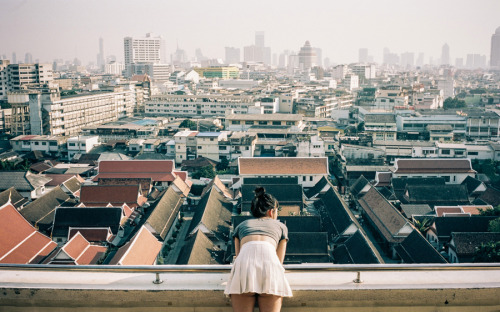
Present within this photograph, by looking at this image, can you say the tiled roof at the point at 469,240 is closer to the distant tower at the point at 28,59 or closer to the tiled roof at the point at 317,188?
the tiled roof at the point at 317,188

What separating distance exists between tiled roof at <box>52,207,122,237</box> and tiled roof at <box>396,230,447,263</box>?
594 centimetres

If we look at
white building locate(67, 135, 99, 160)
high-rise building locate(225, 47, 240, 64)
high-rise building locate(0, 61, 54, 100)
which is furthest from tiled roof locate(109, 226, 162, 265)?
high-rise building locate(225, 47, 240, 64)

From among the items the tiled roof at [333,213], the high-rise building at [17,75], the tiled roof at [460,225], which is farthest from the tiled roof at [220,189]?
the high-rise building at [17,75]

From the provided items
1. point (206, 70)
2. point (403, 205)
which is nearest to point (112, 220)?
point (403, 205)

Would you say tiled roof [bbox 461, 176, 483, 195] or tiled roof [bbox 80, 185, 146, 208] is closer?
tiled roof [bbox 80, 185, 146, 208]

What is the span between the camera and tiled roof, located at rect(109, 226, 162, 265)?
7707 millimetres

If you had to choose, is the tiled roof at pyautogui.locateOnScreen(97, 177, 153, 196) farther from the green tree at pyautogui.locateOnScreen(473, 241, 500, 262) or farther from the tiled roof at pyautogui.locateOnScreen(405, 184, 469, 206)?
the green tree at pyautogui.locateOnScreen(473, 241, 500, 262)

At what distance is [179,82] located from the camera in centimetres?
4750

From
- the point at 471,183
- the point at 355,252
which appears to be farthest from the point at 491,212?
the point at 355,252

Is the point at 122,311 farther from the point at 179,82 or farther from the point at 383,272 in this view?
the point at 179,82

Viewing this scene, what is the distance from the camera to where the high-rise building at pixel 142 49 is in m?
64.5

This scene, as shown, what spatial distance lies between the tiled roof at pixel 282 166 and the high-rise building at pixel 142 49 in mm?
53092

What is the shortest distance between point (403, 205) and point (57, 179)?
10.1 metres

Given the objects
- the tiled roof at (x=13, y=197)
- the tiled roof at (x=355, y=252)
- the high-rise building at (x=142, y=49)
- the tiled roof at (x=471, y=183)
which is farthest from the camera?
the high-rise building at (x=142, y=49)
